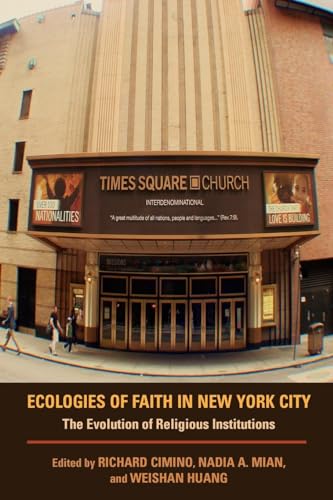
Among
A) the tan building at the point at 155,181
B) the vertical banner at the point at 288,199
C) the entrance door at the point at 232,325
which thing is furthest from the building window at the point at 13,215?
the vertical banner at the point at 288,199

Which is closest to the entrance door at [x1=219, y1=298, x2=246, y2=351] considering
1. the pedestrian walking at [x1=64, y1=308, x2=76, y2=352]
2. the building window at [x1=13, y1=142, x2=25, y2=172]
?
the pedestrian walking at [x1=64, y1=308, x2=76, y2=352]

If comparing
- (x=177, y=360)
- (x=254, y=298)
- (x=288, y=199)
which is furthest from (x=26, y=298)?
(x=288, y=199)

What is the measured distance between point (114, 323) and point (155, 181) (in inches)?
284

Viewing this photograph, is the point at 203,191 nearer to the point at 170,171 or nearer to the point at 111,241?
the point at 170,171

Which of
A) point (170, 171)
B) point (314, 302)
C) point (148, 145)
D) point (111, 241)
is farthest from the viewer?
point (314, 302)

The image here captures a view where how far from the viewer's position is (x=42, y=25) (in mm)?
20078

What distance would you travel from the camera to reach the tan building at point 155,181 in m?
13.1

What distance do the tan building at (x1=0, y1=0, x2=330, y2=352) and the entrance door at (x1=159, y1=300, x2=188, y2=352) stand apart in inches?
2.5

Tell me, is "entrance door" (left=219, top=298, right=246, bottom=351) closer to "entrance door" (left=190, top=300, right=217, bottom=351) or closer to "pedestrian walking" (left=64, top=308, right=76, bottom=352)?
"entrance door" (left=190, top=300, right=217, bottom=351)

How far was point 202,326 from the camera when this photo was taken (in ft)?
53.1

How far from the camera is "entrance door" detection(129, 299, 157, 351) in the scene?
16.1m

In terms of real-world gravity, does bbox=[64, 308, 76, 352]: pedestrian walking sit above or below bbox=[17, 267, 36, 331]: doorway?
below

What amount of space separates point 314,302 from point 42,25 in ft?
72.6

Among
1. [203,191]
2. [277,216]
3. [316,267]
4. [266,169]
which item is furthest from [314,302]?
[203,191]
